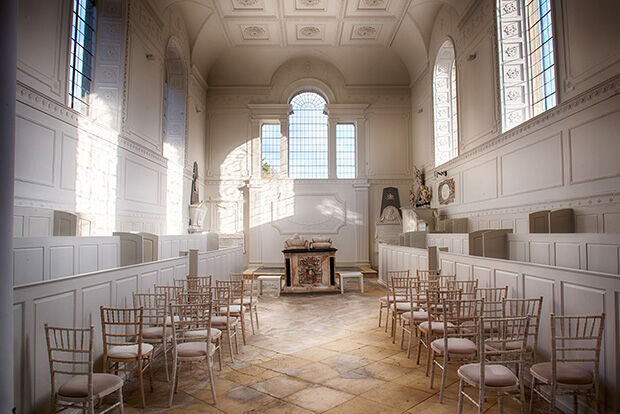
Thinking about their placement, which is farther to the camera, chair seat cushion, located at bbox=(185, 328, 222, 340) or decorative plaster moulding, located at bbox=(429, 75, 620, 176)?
decorative plaster moulding, located at bbox=(429, 75, 620, 176)

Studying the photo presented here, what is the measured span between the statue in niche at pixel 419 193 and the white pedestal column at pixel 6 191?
41.7 ft

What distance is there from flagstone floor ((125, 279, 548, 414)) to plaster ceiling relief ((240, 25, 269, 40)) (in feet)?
37.9

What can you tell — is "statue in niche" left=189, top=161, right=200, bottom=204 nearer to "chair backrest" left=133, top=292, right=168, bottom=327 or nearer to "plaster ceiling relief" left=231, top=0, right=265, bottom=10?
"plaster ceiling relief" left=231, top=0, right=265, bottom=10

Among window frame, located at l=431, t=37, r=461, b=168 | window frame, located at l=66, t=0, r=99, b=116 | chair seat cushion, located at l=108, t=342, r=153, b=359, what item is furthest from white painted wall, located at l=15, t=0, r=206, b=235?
window frame, located at l=431, t=37, r=461, b=168

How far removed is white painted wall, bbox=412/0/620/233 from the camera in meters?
5.90

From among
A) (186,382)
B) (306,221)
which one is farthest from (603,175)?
(306,221)

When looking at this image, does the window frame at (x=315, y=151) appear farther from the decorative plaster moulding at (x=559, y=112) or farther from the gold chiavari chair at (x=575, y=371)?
the gold chiavari chair at (x=575, y=371)

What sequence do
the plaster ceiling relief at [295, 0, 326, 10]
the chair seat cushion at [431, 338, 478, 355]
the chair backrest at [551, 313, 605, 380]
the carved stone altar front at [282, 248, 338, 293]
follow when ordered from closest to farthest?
the chair backrest at [551, 313, 605, 380] < the chair seat cushion at [431, 338, 478, 355] < the carved stone altar front at [282, 248, 338, 293] < the plaster ceiling relief at [295, 0, 326, 10]

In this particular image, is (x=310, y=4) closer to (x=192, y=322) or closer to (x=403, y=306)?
(x=403, y=306)

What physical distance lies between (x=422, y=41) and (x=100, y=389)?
14122mm

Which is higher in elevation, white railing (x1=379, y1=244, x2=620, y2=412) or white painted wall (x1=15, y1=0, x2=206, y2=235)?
white painted wall (x1=15, y1=0, x2=206, y2=235)

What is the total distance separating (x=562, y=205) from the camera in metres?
6.83

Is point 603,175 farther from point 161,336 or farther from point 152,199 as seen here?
point 152,199

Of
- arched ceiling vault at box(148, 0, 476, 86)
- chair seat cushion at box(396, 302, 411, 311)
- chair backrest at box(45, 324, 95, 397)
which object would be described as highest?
arched ceiling vault at box(148, 0, 476, 86)
